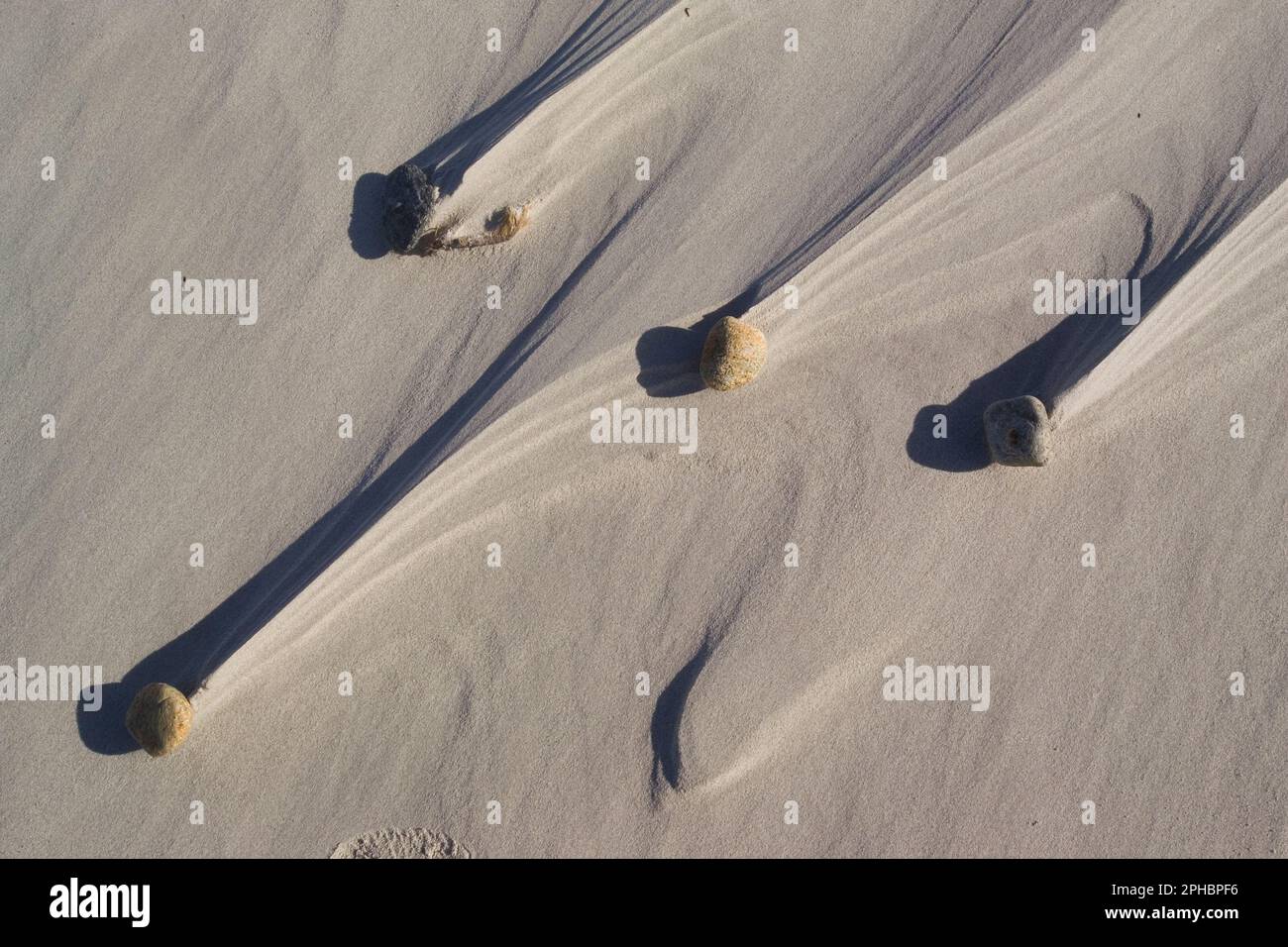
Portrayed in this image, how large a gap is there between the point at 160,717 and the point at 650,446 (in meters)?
4.42

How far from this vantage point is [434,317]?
8.48 m

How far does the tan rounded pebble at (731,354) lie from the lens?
26.4 ft

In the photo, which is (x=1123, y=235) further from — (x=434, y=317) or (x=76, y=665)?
(x=76, y=665)

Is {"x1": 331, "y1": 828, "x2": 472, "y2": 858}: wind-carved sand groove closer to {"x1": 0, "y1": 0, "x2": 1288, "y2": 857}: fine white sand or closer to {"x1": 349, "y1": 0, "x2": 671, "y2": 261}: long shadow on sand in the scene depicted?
{"x1": 0, "y1": 0, "x2": 1288, "y2": 857}: fine white sand

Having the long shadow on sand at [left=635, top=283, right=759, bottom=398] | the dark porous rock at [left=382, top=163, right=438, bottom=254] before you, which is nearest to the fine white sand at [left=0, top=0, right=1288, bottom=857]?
the long shadow on sand at [left=635, top=283, right=759, bottom=398]

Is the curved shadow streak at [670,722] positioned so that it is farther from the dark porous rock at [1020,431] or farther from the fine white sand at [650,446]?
the dark porous rock at [1020,431]

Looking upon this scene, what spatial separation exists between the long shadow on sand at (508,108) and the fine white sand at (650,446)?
0.04 m

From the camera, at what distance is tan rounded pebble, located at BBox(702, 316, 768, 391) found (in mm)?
8055

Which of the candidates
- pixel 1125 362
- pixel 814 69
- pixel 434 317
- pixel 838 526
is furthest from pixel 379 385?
pixel 1125 362

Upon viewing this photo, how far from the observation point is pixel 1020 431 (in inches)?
323

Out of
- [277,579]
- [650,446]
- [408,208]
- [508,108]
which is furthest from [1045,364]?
[277,579]

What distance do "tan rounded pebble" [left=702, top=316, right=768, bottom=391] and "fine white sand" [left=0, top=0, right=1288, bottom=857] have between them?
0.25 metres

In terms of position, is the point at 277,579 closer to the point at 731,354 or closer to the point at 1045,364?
the point at 731,354

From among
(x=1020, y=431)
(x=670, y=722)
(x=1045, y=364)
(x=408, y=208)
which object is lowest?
(x=670, y=722)
